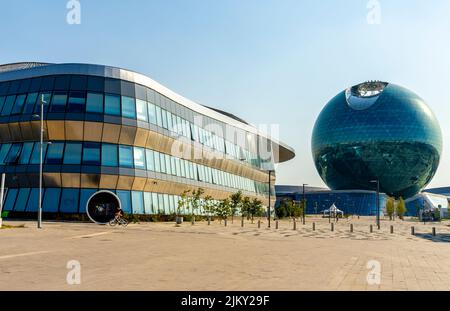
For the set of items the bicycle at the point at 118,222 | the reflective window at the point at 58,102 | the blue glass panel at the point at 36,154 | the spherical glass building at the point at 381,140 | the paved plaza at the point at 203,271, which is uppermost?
the spherical glass building at the point at 381,140

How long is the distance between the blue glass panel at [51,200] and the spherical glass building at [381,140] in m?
124

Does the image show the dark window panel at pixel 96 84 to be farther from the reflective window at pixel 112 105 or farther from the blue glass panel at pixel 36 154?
the blue glass panel at pixel 36 154

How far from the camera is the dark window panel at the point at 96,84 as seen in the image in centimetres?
4356

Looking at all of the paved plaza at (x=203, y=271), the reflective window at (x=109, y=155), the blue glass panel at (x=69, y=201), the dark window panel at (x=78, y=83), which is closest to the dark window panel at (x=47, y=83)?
the dark window panel at (x=78, y=83)

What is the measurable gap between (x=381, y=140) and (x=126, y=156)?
11985cm

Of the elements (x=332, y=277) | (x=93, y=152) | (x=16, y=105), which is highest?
(x=16, y=105)

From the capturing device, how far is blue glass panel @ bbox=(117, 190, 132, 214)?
4388 cm

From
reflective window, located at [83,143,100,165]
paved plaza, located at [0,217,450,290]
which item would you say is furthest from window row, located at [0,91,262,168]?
paved plaza, located at [0,217,450,290]

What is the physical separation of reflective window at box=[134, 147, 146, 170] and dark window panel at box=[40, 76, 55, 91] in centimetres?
994

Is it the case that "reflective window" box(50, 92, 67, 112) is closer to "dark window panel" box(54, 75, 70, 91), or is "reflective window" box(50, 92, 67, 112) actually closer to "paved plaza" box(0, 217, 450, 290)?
"dark window panel" box(54, 75, 70, 91)

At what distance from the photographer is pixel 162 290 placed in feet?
29.7
